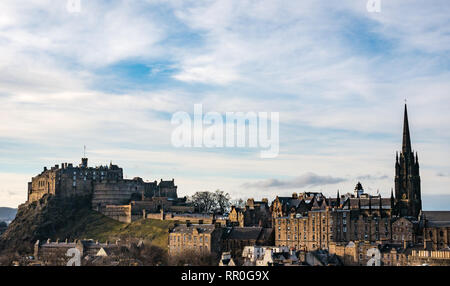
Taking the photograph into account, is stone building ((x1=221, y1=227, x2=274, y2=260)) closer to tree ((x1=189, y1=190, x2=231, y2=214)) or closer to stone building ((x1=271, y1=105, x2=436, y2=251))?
stone building ((x1=271, y1=105, x2=436, y2=251))

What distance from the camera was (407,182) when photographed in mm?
103438

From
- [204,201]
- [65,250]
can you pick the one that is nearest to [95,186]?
[204,201]

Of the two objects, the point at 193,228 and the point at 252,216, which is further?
the point at 252,216

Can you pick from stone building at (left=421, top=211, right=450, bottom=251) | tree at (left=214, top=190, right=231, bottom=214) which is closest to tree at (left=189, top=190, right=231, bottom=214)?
tree at (left=214, top=190, right=231, bottom=214)

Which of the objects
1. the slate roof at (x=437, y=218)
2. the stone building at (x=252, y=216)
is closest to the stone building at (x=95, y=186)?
the stone building at (x=252, y=216)

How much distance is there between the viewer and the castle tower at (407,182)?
330 ft

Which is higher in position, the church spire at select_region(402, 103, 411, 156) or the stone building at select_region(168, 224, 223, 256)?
the church spire at select_region(402, 103, 411, 156)

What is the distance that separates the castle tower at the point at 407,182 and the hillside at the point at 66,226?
120 ft

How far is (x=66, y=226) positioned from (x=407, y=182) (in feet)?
201

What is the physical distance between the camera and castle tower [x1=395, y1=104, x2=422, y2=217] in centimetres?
10044

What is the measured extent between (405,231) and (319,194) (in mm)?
28216

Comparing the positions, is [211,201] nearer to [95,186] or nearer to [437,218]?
[95,186]

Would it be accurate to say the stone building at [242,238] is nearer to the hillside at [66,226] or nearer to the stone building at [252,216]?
the stone building at [252,216]

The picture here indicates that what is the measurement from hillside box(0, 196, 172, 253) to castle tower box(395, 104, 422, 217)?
36491 mm
